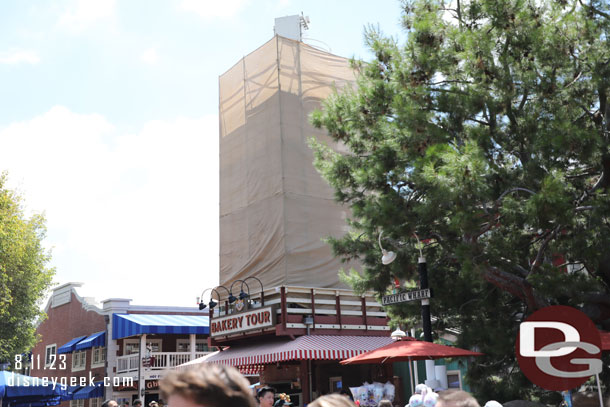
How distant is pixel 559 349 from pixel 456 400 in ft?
26.8

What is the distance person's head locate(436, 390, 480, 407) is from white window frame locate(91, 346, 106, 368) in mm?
30304

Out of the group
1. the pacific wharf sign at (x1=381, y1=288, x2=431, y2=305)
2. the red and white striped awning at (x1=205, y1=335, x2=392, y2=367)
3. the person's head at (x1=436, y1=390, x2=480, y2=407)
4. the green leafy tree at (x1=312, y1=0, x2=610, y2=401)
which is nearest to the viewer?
the person's head at (x1=436, y1=390, x2=480, y2=407)

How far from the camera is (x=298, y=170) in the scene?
75.3ft

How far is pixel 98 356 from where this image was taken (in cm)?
3130

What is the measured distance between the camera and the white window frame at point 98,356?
30438 mm

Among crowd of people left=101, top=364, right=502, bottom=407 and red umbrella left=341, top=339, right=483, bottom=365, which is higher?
red umbrella left=341, top=339, right=483, bottom=365

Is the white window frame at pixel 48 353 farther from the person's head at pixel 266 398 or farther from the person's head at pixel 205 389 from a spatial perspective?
the person's head at pixel 205 389

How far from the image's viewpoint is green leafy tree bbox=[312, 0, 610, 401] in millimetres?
9945

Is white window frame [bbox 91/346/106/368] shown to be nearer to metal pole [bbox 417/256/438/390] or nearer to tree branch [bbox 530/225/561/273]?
metal pole [bbox 417/256/438/390]

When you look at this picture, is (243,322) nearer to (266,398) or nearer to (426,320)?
(426,320)

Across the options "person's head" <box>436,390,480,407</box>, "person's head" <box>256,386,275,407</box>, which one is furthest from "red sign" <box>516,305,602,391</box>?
"person's head" <box>436,390,480,407</box>

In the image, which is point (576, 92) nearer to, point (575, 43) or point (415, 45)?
point (575, 43)

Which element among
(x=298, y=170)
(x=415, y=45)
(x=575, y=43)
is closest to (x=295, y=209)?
(x=298, y=170)

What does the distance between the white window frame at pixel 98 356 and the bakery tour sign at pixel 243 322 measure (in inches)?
456
